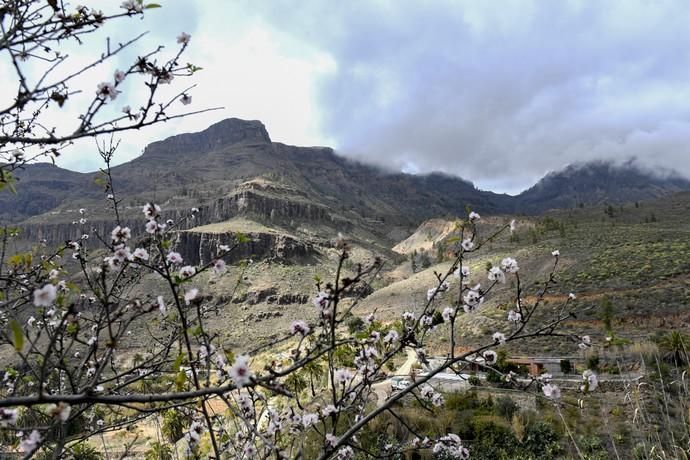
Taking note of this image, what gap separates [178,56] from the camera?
8.42 feet

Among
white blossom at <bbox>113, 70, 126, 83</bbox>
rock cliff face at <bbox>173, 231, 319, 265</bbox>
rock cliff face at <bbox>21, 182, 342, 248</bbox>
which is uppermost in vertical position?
rock cliff face at <bbox>21, 182, 342, 248</bbox>

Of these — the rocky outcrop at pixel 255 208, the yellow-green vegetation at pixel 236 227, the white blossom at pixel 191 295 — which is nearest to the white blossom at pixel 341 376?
the white blossom at pixel 191 295

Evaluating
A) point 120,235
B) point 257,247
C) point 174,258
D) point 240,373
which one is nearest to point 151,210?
point 120,235

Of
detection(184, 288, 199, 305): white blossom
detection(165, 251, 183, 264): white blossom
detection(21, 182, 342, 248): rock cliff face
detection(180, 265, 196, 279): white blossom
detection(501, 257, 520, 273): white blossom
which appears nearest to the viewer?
detection(184, 288, 199, 305): white blossom

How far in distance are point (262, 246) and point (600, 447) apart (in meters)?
95.2

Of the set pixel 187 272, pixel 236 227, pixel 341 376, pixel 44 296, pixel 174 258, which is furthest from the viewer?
pixel 236 227

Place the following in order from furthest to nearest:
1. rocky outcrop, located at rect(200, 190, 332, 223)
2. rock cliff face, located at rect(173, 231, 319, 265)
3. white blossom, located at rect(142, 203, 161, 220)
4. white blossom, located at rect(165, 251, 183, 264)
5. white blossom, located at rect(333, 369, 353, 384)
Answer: rocky outcrop, located at rect(200, 190, 332, 223) → rock cliff face, located at rect(173, 231, 319, 265) → white blossom, located at rect(333, 369, 353, 384) → white blossom, located at rect(142, 203, 161, 220) → white blossom, located at rect(165, 251, 183, 264)

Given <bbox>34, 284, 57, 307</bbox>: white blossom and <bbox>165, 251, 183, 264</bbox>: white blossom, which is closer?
<bbox>34, 284, 57, 307</bbox>: white blossom

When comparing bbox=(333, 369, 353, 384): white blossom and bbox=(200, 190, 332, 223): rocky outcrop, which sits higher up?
bbox=(200, 190, 332, 223): rocky outcrop

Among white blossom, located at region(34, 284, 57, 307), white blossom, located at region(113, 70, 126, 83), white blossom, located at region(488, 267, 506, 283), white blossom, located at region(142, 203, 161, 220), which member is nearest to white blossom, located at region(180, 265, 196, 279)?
white blossom, located at region(142, 203, 161, 220)

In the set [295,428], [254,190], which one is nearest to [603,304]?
[295,428]

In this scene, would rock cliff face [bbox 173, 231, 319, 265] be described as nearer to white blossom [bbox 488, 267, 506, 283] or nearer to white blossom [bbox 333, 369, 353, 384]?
white blossom [bbox 333, 369, 353, 384]

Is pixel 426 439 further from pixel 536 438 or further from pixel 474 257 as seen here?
pixel 474 257

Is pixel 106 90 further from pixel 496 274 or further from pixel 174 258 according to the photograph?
pixel 496 274
